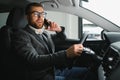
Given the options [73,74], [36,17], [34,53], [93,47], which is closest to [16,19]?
[36,17]

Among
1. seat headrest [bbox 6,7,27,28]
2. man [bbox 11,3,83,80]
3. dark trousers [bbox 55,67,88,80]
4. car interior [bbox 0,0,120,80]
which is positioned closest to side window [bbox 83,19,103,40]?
car interior [bbox 0,0,120,80]

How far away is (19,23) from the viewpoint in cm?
281

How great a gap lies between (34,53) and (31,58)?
50 millimetres

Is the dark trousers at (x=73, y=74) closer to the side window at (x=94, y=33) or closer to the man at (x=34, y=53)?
the side window at (x=94, y=33)

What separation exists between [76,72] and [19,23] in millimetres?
920

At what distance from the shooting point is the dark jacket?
7.12ft

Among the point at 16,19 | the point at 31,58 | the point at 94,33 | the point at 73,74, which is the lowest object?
the point at 73,74

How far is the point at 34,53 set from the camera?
88.0 inches

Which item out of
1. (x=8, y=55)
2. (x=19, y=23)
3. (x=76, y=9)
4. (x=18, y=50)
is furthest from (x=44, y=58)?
(x=76, y=9)

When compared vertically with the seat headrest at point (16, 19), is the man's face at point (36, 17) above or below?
above

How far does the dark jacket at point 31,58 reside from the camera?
2171mm

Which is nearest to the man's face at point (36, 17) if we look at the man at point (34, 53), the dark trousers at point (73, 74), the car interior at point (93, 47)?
the man at point (34, 53)

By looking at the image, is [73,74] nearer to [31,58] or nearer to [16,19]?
[16,19]

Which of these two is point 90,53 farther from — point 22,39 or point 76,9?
point 76,9
